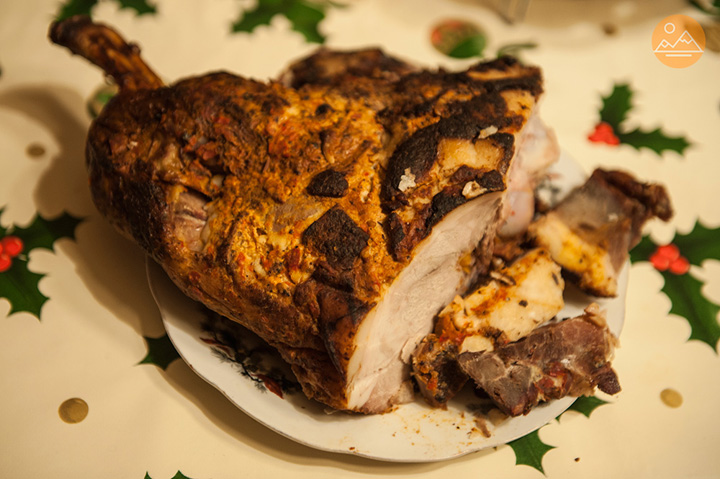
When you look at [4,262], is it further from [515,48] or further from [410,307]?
[515,48]

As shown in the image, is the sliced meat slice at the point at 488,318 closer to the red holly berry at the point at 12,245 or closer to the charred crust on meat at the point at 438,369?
the charred crust on meat at the point at 438,369

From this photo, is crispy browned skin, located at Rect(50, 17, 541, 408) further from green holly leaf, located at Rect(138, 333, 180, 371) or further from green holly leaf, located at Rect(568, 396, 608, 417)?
green holly leaf, located at Rect(568, 396, 608, 417)

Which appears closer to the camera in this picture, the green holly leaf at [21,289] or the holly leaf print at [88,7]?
the green holly leaf at [21,289]

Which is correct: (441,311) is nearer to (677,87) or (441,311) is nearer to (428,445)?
(428,445)

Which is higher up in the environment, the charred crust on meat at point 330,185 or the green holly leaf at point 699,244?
the charred crust on meat at point 330,185

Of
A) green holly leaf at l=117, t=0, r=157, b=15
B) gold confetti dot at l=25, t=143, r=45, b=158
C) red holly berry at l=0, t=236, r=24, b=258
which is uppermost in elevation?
green holly leaf at l=117, t=0, r=157, b=15

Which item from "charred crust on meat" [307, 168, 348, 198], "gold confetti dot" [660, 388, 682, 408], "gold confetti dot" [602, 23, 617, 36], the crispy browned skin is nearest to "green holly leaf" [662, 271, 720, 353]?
"gold confetti dot" [660, 388, 682, 408]

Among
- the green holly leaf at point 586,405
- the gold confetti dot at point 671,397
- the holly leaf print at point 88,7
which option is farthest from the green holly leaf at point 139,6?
the gold confetti dot at point 671,397
